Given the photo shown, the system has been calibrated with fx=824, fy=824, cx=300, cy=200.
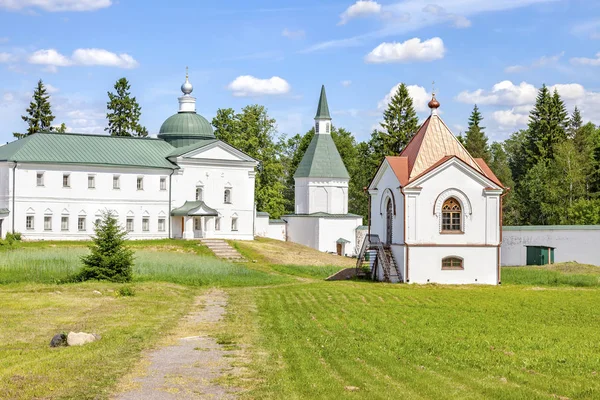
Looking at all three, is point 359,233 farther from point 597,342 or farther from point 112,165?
point 597,342

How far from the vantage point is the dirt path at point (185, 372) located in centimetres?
1258

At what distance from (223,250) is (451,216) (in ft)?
66.1

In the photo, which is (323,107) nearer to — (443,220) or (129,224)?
(129,224)

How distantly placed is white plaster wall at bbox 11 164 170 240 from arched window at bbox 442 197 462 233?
2629cm

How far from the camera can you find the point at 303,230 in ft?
219

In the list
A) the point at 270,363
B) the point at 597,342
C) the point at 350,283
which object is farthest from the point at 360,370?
the point at 350,283

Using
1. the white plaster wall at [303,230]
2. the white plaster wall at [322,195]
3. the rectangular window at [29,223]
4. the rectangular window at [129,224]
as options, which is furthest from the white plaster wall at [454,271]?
the white plaster wall at [322,195]

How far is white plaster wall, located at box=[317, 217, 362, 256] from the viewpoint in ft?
215

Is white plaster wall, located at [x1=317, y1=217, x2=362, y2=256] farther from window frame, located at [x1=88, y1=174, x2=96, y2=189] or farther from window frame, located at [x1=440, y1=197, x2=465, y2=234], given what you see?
window frame, located at [x1=440, y1=197, x2=465, y2=234]

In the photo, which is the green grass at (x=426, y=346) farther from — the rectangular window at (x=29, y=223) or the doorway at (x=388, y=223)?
the rectangular window at (x=29, y=223)

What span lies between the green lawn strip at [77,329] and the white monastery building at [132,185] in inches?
933

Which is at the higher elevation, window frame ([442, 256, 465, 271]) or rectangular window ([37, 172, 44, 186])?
rectangular window ([37, 172, 44, 186])

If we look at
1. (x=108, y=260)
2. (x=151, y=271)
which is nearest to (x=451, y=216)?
(x=151, y=271)

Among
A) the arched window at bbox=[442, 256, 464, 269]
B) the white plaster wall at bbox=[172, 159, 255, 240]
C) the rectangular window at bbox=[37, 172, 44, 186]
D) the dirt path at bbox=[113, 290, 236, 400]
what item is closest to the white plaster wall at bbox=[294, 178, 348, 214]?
the white plaster wall at bbox=[172, 159, 255, 240]
